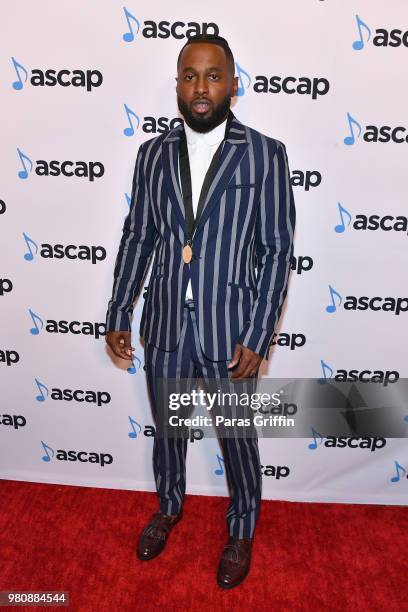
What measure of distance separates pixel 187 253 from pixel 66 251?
0.82 meters

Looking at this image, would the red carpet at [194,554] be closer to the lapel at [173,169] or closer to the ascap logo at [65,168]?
the lapel at [173,169]

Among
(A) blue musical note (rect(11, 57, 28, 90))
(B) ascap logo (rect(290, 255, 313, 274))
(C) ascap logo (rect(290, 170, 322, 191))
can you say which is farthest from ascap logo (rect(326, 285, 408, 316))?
(A) blue musical note (rect(11, 57, 28, 90))

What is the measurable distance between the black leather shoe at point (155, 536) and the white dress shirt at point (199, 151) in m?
1.20

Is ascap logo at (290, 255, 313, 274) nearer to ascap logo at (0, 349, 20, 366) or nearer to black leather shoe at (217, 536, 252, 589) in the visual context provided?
black leather shoe at (217, 536, 252, 589)

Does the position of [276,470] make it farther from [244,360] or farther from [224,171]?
[224,171]

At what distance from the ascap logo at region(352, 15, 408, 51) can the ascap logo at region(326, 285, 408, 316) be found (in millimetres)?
1026

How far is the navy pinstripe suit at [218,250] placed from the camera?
6.48ft

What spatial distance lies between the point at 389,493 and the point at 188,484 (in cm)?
105

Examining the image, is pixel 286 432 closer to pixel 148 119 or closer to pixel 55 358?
pixel 55 358

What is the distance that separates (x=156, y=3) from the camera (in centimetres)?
219

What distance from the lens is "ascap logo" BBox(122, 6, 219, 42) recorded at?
87.0 inches

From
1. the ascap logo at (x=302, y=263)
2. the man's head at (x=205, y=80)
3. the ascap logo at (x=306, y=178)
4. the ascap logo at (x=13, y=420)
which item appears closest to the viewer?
the man's head at (x=205, y=80)

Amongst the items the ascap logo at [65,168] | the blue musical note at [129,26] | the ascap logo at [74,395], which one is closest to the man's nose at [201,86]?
the blue musical note at [129,26]

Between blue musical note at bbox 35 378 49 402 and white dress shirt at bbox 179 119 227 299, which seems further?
blue musical note at bbox 35 378 49 402
